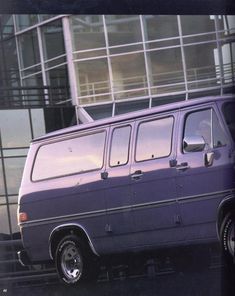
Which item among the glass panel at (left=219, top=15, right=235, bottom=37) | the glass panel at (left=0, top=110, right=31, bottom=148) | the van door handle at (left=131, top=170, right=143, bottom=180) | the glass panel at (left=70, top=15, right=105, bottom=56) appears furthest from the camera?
the glass panel at (left=219, top=15, right=235, bottom=37)

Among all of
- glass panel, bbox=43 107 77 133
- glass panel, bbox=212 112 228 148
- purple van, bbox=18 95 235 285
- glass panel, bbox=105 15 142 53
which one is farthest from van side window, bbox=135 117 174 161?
glass panel, bbox=105 15 142 53

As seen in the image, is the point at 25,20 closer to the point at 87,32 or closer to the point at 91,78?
the point at 87,32

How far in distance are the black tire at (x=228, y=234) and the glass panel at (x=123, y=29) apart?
3.46ft

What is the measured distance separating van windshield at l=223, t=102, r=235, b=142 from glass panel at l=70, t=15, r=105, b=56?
0.74m

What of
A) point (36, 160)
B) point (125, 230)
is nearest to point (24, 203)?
point (36, 160)

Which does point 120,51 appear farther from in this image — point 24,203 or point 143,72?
point 24,203

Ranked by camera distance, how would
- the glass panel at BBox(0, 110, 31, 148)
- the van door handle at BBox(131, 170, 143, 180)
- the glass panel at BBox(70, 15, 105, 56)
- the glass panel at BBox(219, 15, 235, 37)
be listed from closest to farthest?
the glass panel at BBox(0, 110, 31, 148)
the van door handle at BBox(131, 170, 143, 180)
the glass panel at BBox(70, 15, 105, 56)
the glass panel at BBox(219, 15, 235, 37)

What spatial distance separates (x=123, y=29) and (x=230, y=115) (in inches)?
29.1

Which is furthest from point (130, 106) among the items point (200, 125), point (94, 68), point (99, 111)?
point (200, 125)

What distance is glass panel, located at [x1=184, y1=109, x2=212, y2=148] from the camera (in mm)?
3129

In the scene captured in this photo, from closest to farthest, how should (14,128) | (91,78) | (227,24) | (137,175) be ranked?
1. (14,128)
2. (137,175)
3. (91,78)
4. (227,24)

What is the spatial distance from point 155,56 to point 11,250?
128cm

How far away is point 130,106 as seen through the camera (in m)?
A: 3.24

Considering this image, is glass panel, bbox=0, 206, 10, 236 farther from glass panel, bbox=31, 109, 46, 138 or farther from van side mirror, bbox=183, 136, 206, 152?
van side mirror, bbox=183, 136, 206, 152
